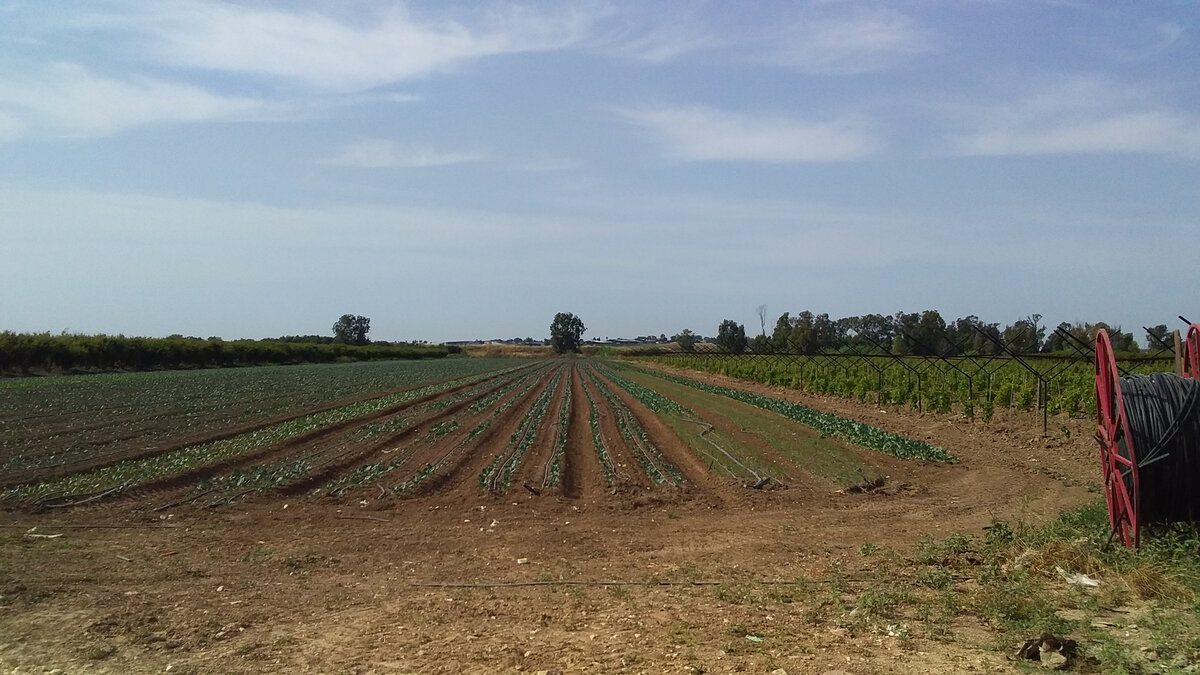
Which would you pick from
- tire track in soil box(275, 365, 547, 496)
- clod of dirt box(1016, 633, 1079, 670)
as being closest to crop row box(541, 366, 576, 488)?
tire track in soil box(275, 365, 547, 496)

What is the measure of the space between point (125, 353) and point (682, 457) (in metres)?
55.7

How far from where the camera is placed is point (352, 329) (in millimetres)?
166750

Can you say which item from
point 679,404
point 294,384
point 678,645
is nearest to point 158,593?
point 678,645

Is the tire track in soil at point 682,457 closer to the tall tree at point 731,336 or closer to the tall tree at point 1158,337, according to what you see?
the tall tree at point 1158,337

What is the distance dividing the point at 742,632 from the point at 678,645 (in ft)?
1.90

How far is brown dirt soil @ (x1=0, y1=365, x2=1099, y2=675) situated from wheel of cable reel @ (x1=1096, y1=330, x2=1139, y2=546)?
2.31 metres

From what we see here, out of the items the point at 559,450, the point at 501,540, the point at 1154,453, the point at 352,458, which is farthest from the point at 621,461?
the point at 1154,453

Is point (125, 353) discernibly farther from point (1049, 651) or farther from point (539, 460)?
point (1049, 651)

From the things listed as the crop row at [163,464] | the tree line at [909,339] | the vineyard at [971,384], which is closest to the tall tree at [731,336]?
the tree line at [909,339]

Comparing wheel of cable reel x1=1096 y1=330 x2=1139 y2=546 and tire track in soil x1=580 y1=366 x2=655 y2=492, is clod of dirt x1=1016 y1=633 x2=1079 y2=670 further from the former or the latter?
tire track in soil x1=580 y1=366 x2=655 y2=492

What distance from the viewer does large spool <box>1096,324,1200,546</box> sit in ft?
25.2

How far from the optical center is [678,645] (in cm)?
621

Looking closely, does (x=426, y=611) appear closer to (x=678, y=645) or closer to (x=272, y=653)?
(x=272, y=653)

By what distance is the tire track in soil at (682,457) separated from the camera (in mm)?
14339
